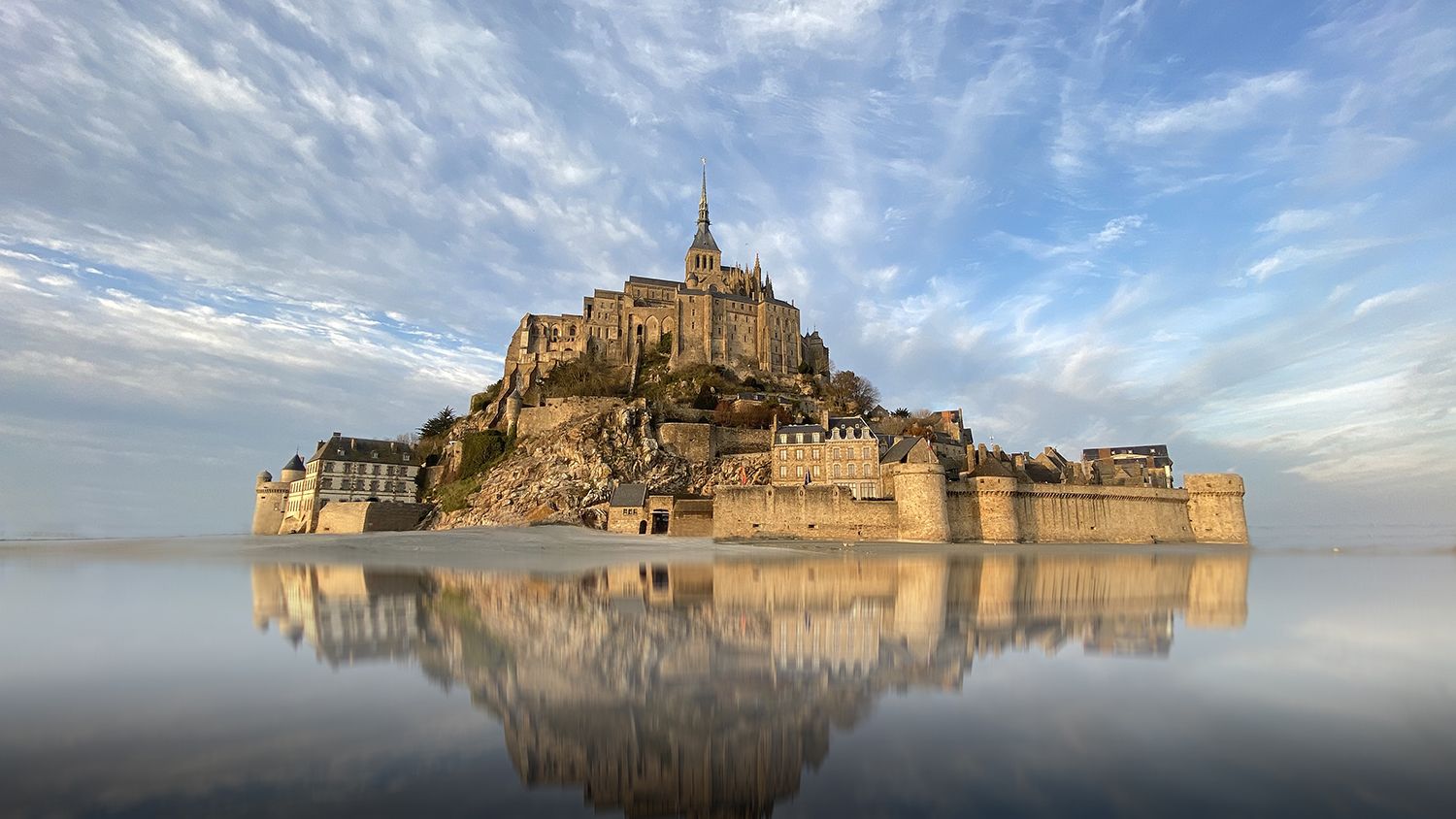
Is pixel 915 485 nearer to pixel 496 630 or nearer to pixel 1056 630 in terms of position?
pixel 1056 630

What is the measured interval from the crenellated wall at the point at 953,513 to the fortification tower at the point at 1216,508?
1.46ft

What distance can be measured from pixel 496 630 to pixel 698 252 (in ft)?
236

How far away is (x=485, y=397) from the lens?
66.5m

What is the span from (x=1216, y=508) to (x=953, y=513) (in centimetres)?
1982

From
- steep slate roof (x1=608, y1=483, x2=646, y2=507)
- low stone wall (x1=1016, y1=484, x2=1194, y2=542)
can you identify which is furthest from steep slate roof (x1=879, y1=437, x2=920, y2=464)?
steep slate roof (x1=608, y1=483, x2=646, y2=507)

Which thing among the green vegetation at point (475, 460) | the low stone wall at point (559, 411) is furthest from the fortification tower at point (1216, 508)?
the green vegetation at point (475, 460)

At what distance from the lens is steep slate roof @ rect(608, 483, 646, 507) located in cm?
4172

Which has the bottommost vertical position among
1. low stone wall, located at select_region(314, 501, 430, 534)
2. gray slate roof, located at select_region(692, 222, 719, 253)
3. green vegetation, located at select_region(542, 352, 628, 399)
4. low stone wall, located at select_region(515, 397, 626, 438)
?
low stone wall, located at select_region(314, 501, 430, 534)

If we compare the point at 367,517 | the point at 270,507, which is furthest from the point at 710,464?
the point at 270,507

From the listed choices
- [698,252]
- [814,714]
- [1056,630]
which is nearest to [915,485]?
[1056,630]

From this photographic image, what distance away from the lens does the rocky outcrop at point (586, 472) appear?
44562 mm

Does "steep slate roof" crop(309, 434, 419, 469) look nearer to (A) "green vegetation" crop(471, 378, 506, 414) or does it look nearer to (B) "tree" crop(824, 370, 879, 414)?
(A) "green vegetation" crop(471, 378, 506, 414)

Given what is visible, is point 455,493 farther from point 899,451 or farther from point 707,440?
point 899,451

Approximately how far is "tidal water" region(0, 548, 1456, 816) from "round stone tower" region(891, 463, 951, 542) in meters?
23.1
